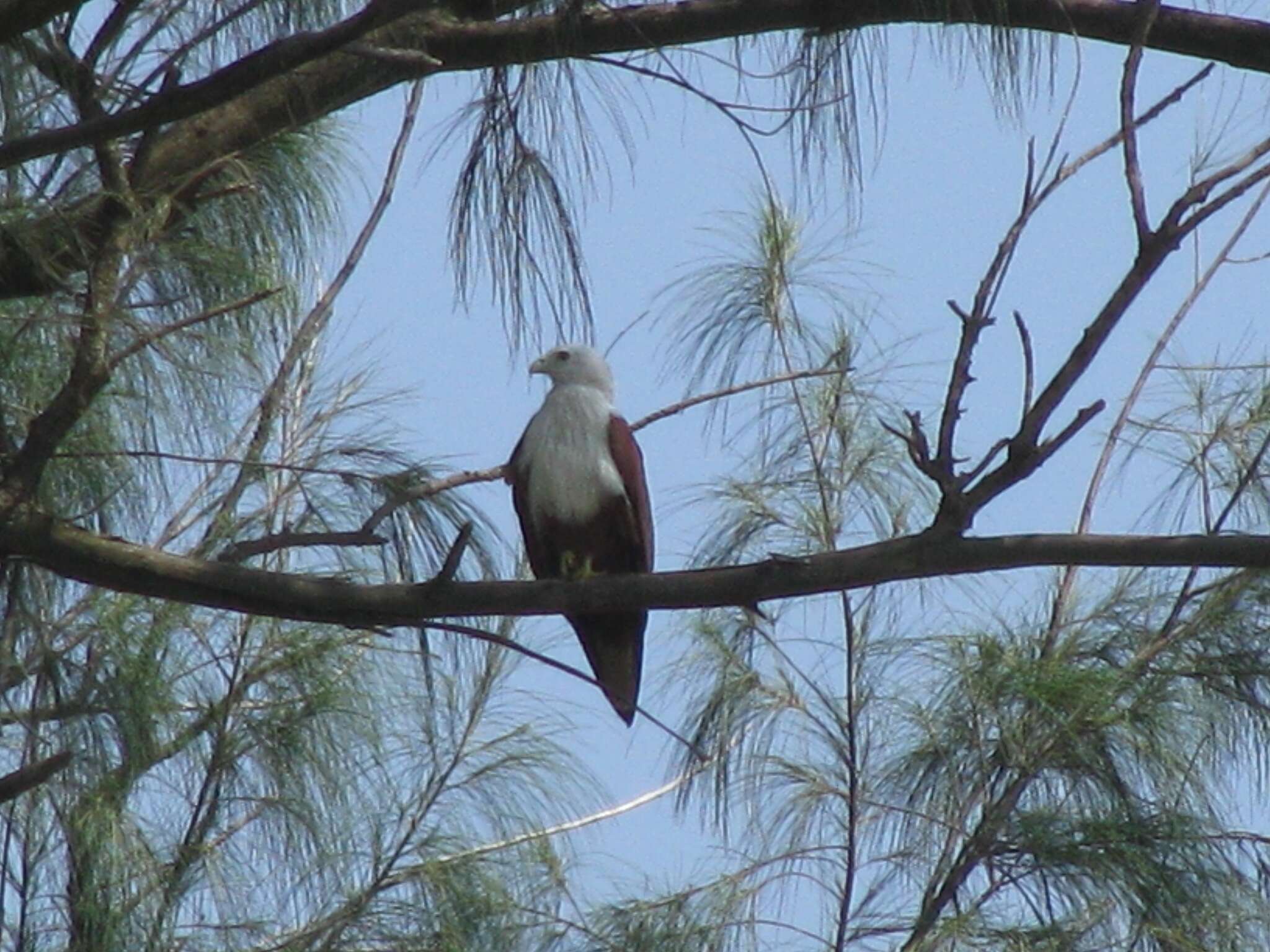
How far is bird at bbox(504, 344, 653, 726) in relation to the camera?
370 cm

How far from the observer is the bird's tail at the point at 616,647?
3.69 metres

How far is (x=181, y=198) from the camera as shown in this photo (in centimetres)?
235

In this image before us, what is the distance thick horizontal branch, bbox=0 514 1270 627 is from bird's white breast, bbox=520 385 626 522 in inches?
55.6

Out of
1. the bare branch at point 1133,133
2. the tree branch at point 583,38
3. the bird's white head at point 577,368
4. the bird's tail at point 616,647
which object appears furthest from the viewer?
the bird's white head at point 577,368

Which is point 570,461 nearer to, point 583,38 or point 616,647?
point 616,647

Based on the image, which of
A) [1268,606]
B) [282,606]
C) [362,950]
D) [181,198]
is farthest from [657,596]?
[1268,606]

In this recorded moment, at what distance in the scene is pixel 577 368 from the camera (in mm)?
4070

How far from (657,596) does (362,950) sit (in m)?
1.20

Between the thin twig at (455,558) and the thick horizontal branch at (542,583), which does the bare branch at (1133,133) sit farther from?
the thin twig at (455,558)

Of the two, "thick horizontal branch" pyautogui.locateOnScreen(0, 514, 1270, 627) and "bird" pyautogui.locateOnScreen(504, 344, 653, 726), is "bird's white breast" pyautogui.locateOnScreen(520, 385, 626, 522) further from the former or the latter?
"thick horizontal branch" pyautogui.locateOnScreen(0, 514, 1270, 627)

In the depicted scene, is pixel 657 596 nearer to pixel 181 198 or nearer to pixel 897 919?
pixel 181 198

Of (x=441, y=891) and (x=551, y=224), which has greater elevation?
(x=551, y=224)

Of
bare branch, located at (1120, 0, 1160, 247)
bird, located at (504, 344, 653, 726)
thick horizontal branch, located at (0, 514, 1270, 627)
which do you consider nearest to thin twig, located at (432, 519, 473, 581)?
thick horizontal branch, located at (0, 514, 1270, 627)

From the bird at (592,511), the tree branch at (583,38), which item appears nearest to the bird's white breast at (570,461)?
the bird at (592,511)
